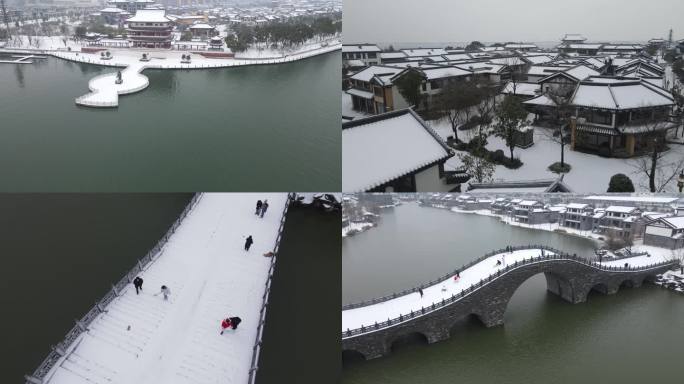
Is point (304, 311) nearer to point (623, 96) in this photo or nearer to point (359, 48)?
point (623, 96)

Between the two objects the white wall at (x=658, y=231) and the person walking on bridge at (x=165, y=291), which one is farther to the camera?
the white wall at (x=658, y=231)

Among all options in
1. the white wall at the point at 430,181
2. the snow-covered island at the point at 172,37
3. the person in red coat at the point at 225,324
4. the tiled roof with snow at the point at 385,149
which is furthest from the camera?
the snow-covered island at the point at 172,37

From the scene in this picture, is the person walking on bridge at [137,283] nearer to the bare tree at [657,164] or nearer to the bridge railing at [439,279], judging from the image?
the bridge railing at [439,279]

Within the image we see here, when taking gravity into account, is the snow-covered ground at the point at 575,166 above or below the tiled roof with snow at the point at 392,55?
below

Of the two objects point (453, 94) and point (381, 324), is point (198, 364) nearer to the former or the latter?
point (381, 324)

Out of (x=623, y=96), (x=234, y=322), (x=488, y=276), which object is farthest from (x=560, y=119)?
(x=234, y=322)

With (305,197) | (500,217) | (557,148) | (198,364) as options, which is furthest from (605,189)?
(198,364)

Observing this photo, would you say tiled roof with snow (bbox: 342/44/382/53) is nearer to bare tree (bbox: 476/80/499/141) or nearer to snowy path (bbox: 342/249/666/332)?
bare tree (bbox: 476/80/499/141)

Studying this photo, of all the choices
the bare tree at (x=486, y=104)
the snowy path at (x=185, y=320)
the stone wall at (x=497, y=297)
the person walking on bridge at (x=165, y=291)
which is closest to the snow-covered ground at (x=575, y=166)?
the bare tree at (x=486, y=104)
